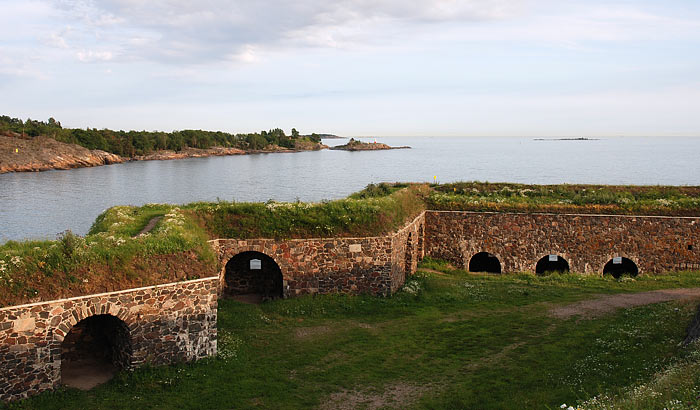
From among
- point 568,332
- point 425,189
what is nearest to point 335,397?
point 568,332

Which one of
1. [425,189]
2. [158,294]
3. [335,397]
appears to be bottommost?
[335,397]

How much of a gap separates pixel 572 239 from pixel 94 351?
783 inches

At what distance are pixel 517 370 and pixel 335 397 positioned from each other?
14.4 feet

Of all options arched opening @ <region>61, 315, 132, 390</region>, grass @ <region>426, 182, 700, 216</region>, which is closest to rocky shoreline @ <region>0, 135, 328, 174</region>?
grass @ <region>426, 182, 700, 216</region>

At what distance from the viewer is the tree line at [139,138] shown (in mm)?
99625

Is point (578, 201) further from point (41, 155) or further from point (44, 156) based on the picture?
point (41, 155)

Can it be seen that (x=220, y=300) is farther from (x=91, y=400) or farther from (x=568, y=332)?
(x=568, y=332)

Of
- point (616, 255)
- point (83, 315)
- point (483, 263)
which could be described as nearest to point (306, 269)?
point (83, 315)

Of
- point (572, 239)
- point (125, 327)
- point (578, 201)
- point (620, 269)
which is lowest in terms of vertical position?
point (620, 269)

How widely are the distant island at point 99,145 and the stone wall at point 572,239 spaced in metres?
81.6

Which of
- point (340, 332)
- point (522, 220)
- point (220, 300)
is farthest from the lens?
point (522, 220)

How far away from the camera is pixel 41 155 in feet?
286

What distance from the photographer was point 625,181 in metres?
79.9

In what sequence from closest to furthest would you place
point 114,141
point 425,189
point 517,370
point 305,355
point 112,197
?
point 517,370, point 305,355, point 425,189, point 112,197, point 114,141
